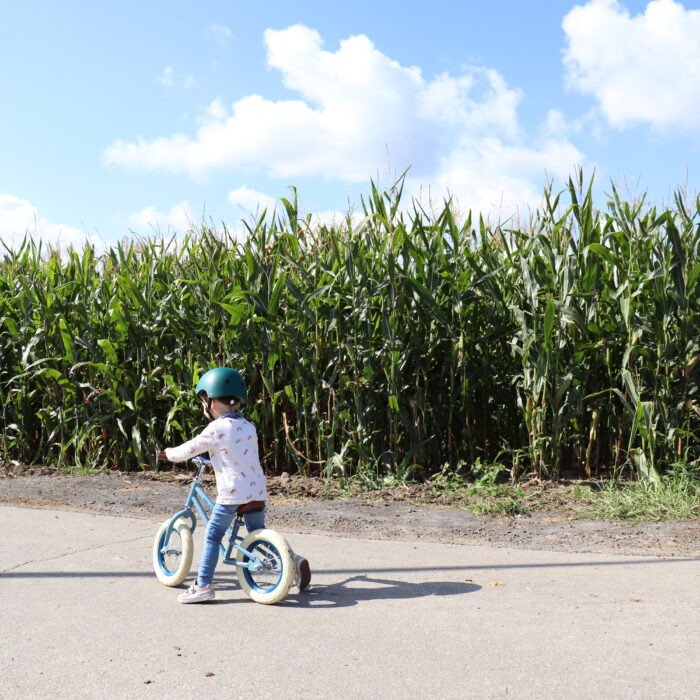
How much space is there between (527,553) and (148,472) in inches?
209

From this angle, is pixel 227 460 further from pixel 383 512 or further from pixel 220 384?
pixel 383 512

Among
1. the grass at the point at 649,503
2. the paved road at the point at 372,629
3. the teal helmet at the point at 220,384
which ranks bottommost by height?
the paved road at the point at 372,629

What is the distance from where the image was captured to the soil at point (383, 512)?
242 inches

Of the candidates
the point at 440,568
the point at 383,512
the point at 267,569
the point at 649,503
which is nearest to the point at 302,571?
the point at 267,569

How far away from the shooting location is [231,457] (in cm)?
503

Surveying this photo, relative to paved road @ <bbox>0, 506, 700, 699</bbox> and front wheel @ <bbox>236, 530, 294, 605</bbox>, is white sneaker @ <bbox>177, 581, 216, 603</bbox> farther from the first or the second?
front wheel @ <bbox>236, 530, 294, 605</bbox>

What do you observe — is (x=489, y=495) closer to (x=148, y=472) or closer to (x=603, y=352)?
(x=603, y=352)

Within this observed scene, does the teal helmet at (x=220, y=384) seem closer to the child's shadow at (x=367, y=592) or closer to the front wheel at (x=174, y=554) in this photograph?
the front wheel at (x=174, y=554)

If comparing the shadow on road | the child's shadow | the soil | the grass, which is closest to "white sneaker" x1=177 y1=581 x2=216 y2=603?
the child's shadow

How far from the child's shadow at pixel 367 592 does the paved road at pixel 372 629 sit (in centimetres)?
2

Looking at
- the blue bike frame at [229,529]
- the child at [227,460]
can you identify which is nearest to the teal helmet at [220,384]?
the child at [227,460]

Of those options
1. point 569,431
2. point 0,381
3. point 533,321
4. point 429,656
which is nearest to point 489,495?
point 569,431

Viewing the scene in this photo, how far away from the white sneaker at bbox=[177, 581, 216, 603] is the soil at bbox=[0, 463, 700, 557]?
6.32ft

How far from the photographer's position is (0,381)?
1088cm
